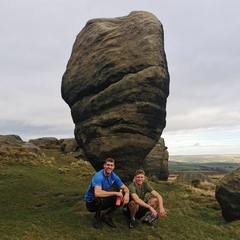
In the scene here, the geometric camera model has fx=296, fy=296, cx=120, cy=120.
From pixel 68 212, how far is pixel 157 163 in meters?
33.4

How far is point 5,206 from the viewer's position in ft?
72.7

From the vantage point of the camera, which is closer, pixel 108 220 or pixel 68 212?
pixel 108 220

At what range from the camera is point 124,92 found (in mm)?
21344

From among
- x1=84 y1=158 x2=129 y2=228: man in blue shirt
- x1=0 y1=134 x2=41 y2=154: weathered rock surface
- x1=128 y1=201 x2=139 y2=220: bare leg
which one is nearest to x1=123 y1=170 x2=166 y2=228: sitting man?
x1=128 y1=201 x2=139 y2=220: bare leg

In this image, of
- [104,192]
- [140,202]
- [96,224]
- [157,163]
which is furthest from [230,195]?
[157,163]

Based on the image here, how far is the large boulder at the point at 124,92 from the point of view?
2133 cm

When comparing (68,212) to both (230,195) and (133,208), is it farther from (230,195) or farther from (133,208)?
(230,195)

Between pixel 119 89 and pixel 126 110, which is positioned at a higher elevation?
pixel 119 89

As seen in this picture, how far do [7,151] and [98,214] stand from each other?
32.9 m

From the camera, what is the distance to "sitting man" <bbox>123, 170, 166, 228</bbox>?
15.3 meters

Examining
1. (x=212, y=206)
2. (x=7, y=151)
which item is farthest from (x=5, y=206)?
(x=7, y=151)

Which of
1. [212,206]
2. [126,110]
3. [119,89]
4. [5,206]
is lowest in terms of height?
[212,206]

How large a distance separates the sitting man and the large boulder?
5864 mm

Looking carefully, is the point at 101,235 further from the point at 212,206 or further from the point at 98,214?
the point at 212,206
